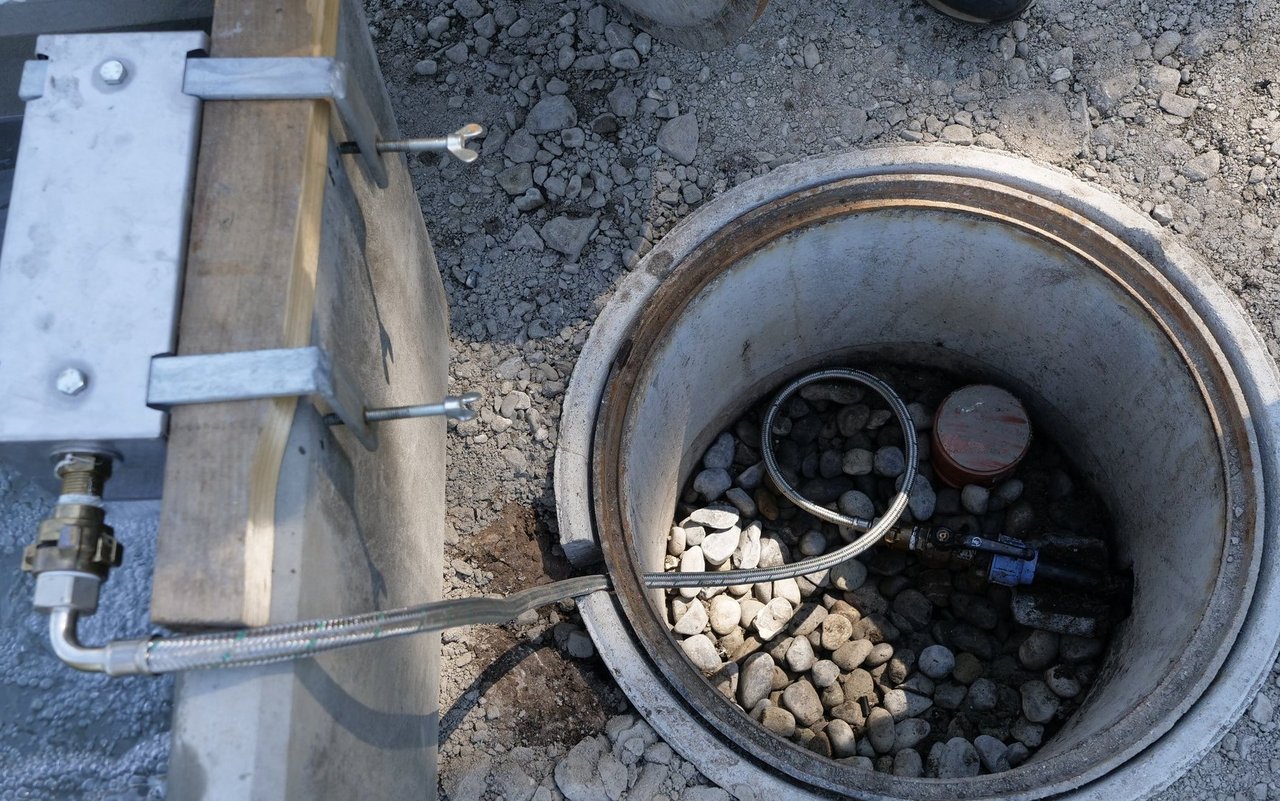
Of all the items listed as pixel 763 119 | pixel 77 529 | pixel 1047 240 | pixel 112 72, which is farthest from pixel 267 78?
pixel 1047 240

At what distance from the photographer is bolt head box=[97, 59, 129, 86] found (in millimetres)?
1309

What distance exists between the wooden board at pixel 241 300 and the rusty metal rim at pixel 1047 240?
92 cm

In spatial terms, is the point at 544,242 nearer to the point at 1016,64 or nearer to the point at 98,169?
the point at 98,169

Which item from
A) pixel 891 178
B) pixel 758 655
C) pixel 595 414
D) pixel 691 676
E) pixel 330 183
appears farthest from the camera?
pixel 758 655

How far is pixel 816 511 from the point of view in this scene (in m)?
2.66

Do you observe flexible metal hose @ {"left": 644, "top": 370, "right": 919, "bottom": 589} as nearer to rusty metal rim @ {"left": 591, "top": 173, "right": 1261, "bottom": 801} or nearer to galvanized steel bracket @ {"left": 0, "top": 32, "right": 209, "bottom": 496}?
rusty metal rim @ {"left": 591, "top": 173, "right": 1261, "bottom": 801}

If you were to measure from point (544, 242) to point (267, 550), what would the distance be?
1191 mm

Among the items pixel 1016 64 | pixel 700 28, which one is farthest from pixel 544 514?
pixel 1016 64

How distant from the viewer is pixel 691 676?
1.98 m

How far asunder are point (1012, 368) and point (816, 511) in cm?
78

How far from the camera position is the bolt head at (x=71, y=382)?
1192mm

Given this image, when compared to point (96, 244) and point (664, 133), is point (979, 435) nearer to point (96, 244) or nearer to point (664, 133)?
point (664, 133)

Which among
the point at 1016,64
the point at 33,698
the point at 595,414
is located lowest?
the point at 33,698

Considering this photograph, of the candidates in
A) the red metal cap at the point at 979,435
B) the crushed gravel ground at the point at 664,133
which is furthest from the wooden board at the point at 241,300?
the red metal cap at the point at 979,435
